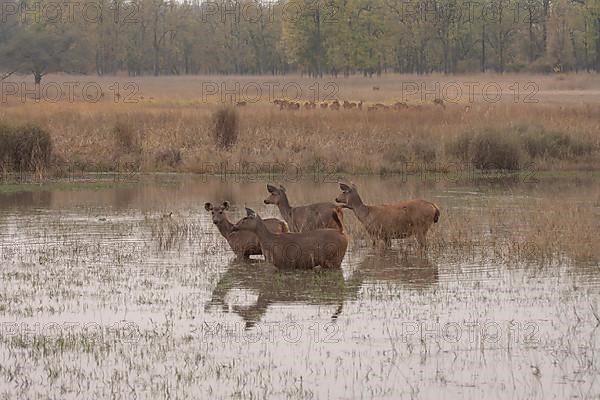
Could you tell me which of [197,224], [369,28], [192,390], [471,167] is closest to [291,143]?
[471,167]

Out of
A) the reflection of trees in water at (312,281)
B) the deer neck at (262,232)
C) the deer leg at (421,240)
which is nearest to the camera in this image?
the reflection of trees in water at (312,281)

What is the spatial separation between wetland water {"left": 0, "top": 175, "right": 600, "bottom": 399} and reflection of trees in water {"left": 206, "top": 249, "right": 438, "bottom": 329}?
0.03 meters

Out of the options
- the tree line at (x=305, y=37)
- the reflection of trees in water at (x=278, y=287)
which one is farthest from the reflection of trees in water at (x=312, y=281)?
the tree line at (x=305, y=37)

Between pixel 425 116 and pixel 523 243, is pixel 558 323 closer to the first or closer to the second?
pixel 523 243

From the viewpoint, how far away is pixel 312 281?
1334 centimetres

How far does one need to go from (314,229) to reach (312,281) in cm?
180

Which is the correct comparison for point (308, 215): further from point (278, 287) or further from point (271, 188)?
point (278, 287)

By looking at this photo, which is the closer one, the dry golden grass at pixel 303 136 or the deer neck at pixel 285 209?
the deer neck at pixel 285 209

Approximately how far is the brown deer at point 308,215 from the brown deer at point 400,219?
0.52 meters

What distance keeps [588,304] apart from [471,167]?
15.8 metres

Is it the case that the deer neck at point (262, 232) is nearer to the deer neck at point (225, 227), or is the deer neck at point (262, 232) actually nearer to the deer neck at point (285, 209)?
the deer neck at point (225, 227)

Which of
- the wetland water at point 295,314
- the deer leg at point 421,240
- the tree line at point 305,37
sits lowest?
the wetland water at point 295,314

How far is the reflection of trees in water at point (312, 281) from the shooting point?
1223 centimetres

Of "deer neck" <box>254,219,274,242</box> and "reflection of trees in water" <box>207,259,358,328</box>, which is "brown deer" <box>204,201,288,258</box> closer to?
"reflection of trees in water" <box>207,259,358,328</box>
